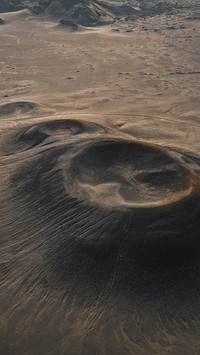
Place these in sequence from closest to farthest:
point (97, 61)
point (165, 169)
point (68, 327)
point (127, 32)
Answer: point (68, 327) → point (165, 169) → point (97, 61) → point (127, 32)

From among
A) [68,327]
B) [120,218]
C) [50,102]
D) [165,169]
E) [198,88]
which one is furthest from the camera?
[198,88]

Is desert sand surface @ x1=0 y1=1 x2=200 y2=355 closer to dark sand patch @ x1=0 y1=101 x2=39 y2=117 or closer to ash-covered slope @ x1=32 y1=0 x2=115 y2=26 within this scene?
dark sand patch @ x1=0 y1=101 x2=39 y2=117

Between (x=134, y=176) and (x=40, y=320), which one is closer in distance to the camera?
(x=40, y=320)

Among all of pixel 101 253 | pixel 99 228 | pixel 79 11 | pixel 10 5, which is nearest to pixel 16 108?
pixel 99 228

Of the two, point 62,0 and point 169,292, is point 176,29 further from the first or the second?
point 169,292

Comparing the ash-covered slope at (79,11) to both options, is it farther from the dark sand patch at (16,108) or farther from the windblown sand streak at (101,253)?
the windblown sand streak at (101,253)

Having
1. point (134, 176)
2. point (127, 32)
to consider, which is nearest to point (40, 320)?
point (134, 176)
